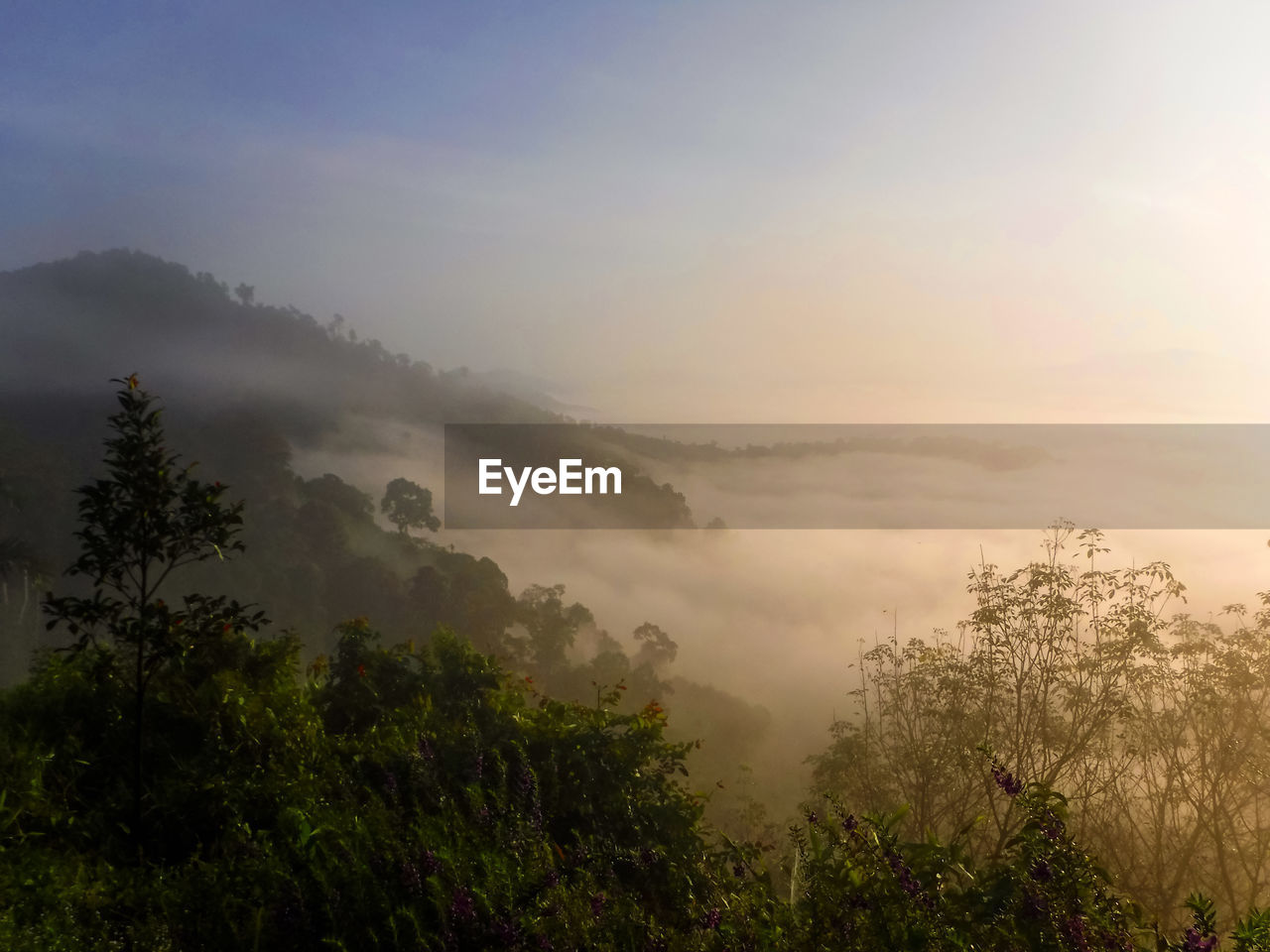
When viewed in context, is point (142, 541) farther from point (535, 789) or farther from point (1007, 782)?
point (1007, 782)

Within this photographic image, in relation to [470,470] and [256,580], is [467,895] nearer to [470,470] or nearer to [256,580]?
[470,470]

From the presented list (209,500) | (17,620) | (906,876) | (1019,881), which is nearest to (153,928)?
(209,500)

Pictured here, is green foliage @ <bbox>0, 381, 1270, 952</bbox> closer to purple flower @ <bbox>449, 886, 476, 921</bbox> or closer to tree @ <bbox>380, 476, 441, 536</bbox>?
purple flower @ <bbox>449, 886, 476, 921</bbox>

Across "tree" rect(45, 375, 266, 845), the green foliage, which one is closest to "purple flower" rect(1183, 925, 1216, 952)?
the green foliage

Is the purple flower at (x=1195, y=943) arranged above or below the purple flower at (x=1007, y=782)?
below

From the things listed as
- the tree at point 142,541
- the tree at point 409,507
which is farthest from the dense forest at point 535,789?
the tree at point 409,507

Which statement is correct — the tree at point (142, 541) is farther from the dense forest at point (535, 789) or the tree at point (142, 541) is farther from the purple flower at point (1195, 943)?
the purple flower at point (1195, 943)

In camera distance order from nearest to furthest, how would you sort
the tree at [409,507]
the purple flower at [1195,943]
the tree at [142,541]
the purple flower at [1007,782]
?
the purple flower at [1195,943], the purple flower at [1007,782], the tree at [142,541], the tree at [409,507]
